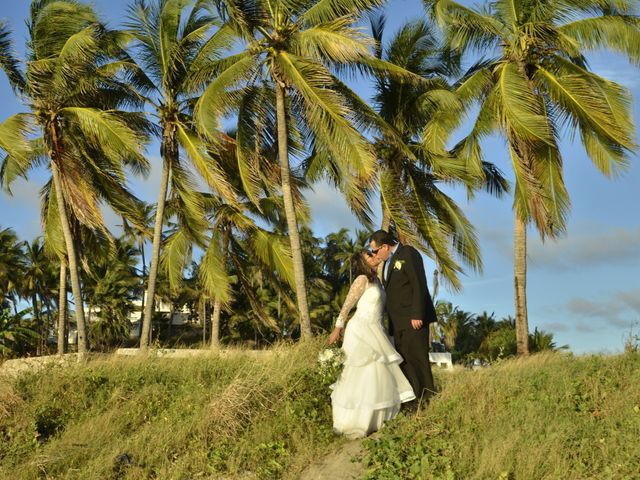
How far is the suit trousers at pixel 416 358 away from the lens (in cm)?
864

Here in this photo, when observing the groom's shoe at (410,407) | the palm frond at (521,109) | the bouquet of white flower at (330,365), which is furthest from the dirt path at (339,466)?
the palm frond at (521,109)

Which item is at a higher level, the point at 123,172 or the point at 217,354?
the point at 123,172

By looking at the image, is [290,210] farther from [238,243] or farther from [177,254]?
[238,243]

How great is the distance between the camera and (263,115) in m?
19.3

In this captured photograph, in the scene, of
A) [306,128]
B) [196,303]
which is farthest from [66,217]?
[196,303]

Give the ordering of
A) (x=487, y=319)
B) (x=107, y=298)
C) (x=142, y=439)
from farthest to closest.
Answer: (x=487, y=319)
(x=107, y=298)
(x=142, y=439)

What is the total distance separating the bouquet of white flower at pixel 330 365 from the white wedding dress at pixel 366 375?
68 centimetres

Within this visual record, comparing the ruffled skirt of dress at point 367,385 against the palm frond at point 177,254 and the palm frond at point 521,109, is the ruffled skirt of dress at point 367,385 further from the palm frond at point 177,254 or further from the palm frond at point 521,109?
the palm frond at point 177,254

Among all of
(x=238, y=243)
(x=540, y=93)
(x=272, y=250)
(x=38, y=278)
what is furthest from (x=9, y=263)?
(x=540, y=93)

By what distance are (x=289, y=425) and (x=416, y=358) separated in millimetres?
1715

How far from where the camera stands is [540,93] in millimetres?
19547

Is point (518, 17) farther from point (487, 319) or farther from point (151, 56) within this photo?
point (487, 319)

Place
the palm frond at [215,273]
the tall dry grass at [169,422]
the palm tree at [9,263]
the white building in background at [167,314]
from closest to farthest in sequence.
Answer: the tall dry grass at [169,422]
the palm frond at [215,273]
the palm tree at [9,263]
the white building in background at [167,314]

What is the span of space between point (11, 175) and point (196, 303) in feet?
101
